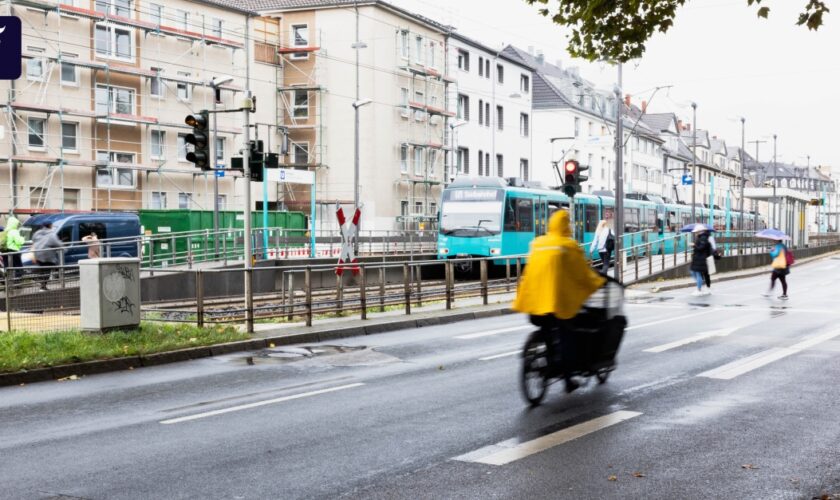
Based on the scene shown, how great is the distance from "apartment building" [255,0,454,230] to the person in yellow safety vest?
46452 millimetres

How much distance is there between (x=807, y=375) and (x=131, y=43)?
40.9 m

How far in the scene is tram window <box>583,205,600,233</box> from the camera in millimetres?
40281

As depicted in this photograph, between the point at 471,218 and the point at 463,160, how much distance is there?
32813 mm

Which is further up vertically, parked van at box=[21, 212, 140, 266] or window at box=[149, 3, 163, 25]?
window at box=[149, 3, 163, 25]

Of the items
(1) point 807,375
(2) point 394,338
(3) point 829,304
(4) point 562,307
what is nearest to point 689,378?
(1) point 807,375

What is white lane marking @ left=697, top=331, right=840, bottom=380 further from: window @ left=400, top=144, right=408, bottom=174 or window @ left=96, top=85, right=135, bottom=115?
window @ left=400, top=144, right=408, bottom=174

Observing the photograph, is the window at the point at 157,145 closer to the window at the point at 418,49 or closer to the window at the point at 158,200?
the window at the point at 158,200

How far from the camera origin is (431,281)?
69.2ft

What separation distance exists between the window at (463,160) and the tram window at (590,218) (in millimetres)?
25163

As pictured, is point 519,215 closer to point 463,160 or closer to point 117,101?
point 117,101

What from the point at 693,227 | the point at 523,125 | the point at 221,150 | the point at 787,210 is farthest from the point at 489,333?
the point at 523,125

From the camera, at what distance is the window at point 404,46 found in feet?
197

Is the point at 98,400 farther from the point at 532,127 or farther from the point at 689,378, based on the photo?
the point at 532,127

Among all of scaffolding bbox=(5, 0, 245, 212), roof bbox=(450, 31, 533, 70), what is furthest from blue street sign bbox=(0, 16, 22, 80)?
roof bbox=(450, 31, 533, 70)
